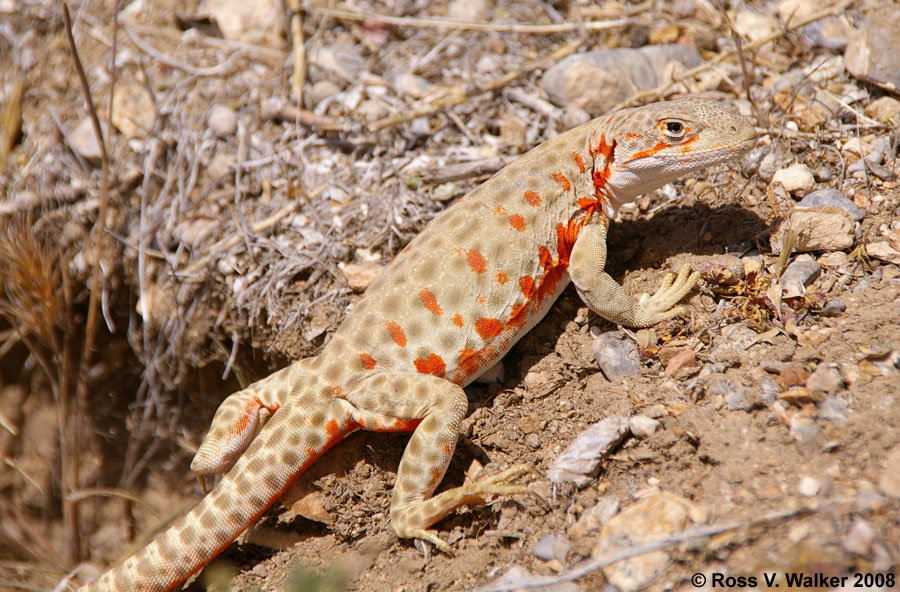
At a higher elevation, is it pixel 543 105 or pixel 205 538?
pixel 543 105

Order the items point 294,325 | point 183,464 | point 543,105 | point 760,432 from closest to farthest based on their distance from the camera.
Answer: point 760,432 → point 294,325 → point 543,105 → point 183,464

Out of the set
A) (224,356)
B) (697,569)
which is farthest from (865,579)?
(224,356)

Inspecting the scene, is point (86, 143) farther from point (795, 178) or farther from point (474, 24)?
point (795, 178)

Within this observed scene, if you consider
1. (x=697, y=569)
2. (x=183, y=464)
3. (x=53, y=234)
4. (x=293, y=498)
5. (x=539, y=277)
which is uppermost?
(x=53, y=234)

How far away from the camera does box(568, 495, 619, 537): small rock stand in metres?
3.64

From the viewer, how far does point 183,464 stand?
692cm

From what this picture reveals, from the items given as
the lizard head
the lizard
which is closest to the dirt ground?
the lizard

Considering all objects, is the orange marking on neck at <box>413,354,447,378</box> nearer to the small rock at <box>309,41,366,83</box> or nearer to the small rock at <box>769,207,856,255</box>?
the small rock at <box>769,207,856,255</box>

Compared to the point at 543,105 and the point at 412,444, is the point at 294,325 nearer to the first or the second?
the point at 412,444

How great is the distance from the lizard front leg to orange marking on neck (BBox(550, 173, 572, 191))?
1.44 ft

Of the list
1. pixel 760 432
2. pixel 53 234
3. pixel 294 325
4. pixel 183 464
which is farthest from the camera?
pixel 183 464

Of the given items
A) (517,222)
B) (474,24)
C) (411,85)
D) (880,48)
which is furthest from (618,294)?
(474,24)

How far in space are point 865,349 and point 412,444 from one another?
8.51ft

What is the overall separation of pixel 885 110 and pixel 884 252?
1.50 m
